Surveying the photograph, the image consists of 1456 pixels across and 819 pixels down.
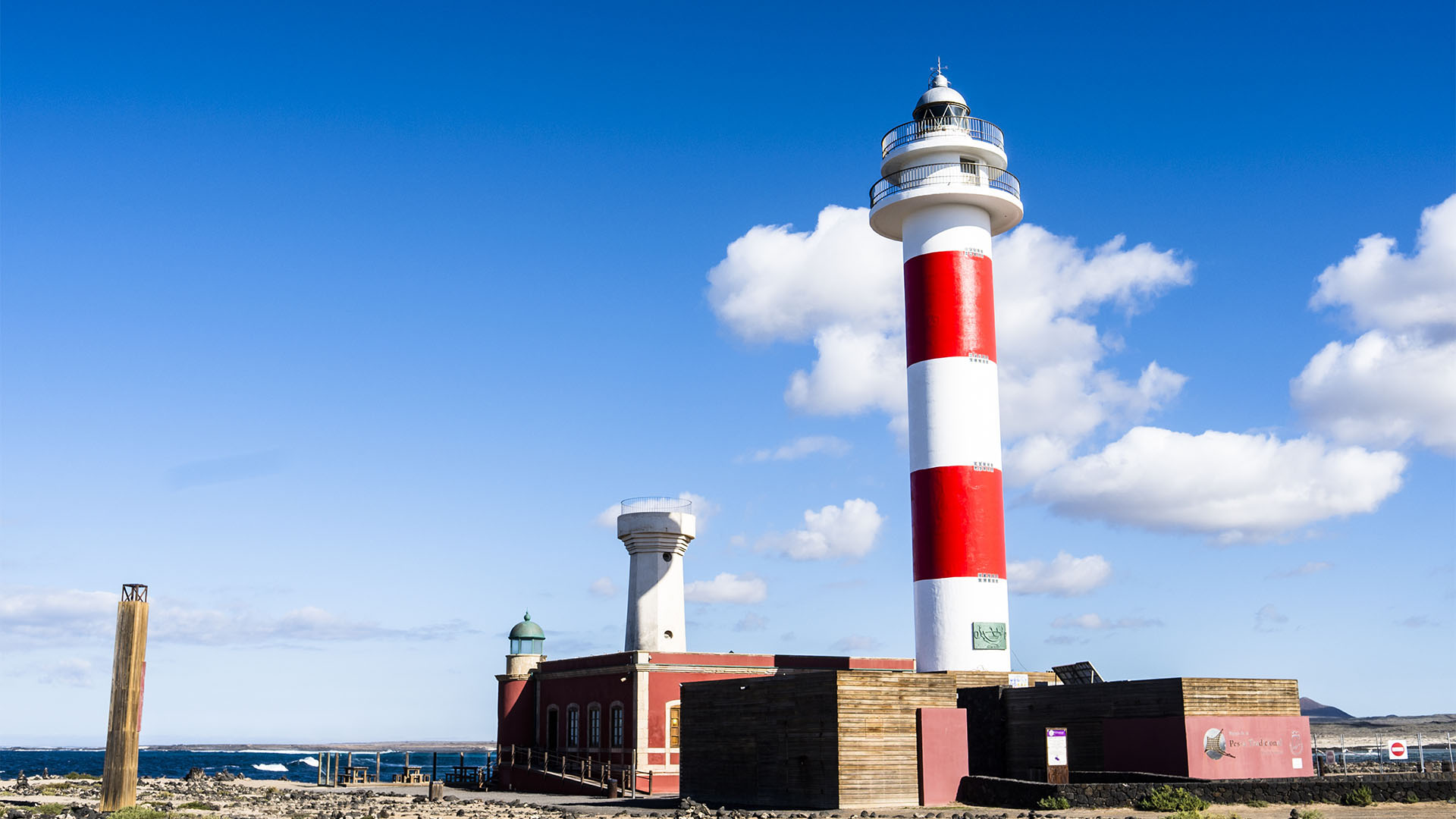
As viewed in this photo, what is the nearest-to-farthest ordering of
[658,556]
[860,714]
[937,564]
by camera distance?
[860,714]
[937,564]
[658,556]

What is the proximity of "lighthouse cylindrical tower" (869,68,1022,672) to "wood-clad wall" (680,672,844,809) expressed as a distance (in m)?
5.80

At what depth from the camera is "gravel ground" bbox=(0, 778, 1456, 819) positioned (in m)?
23.5

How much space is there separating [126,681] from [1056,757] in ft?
62.3

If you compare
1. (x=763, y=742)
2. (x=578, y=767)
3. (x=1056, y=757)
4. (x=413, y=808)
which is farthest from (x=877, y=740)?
(x=578, y=767)

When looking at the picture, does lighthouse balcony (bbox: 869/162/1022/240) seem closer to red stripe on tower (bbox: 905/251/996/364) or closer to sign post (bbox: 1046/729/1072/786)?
red stripe on tower (bbox: 905/251/996/364)

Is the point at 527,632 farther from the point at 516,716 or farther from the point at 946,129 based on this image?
the point at 946,129

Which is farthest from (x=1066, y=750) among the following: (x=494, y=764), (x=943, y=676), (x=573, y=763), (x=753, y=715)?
(x=494, y=764)

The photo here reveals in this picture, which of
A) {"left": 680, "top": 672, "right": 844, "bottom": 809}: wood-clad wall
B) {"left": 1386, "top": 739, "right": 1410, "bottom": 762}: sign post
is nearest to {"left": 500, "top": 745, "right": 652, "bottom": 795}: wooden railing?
{"left": 680, "top": 672, "right": 844, "bottom": 809}: wood-clad wall

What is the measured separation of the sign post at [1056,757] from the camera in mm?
26719

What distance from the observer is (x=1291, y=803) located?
2433cm

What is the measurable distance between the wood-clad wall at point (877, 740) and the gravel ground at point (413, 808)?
0.75 meters

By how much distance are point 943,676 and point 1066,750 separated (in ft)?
10.4

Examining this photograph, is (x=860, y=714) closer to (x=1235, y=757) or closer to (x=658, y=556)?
(x=1235, y=757)

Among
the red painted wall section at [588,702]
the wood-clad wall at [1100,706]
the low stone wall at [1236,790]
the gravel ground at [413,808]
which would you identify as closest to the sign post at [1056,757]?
the wood-clad wall at [1100,706]
